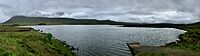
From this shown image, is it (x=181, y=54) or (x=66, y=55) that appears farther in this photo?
(x=66, y=55)

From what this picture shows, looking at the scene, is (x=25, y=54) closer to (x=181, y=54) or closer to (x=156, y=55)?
(x=156, y=55)

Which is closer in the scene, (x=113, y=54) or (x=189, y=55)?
(x=189, y=55)

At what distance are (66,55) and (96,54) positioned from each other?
52.9 ft

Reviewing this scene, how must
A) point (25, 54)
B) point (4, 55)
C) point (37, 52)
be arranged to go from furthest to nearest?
1. point (37, 52)
2. point (25, 54)
3. point (4, 55)

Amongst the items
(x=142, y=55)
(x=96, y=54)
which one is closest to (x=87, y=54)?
(x=96, y=54)

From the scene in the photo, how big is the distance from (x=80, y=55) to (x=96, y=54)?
203 inches

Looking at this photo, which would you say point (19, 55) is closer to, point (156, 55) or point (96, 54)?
point (156, 55)

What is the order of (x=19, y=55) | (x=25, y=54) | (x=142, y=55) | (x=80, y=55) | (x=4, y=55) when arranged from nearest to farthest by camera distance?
(x=4, y=55)
(x=19, y=55)
(x=25, y=54)
(x=142, y=55)
(x=80, y=55)

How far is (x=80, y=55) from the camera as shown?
269 ft

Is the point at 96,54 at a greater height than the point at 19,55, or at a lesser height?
lesser

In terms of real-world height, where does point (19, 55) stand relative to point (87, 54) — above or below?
above

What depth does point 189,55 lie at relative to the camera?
58.5m

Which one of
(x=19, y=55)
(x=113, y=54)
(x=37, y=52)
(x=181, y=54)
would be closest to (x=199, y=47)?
(x=181, y=54)

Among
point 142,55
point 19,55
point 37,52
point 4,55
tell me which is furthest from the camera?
point 142,55
